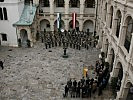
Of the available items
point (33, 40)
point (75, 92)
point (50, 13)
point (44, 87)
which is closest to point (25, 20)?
point (33, 40)

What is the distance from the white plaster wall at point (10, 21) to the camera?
30891mm

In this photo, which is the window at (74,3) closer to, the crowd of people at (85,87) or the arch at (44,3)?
the arch at (44,3)

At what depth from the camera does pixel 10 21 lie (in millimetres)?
31750

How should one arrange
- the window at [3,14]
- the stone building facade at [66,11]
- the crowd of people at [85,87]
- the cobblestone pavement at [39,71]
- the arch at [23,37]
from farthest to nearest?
the stone building facade at [66,11] → the arch at [23,37] → the window at [3,14] → the cobblestone pavement at [39,71] → the crowd of people at [85,87]

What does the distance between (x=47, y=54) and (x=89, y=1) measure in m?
14.7

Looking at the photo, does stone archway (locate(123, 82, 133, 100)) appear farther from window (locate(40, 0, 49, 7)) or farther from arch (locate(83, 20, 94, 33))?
window (locate(40, 0, 49, 7))

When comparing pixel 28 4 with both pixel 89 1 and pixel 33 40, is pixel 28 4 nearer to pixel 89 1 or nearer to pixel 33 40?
pixel 33 40

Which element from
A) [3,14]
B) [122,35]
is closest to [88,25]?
[3,14]

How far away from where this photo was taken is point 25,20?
1267 inches

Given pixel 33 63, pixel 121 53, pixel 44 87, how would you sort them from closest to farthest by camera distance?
1. pixel 121 53
2. pixel 44 87
3. pixel 33 63

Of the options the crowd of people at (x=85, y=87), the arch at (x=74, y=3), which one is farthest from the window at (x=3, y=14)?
the crowd of people at (x=85, y=87)

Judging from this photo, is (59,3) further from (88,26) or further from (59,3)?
(88,26)

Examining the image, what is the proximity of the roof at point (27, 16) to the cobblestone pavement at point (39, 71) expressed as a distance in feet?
13.8

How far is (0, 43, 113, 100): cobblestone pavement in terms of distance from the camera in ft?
67.3
